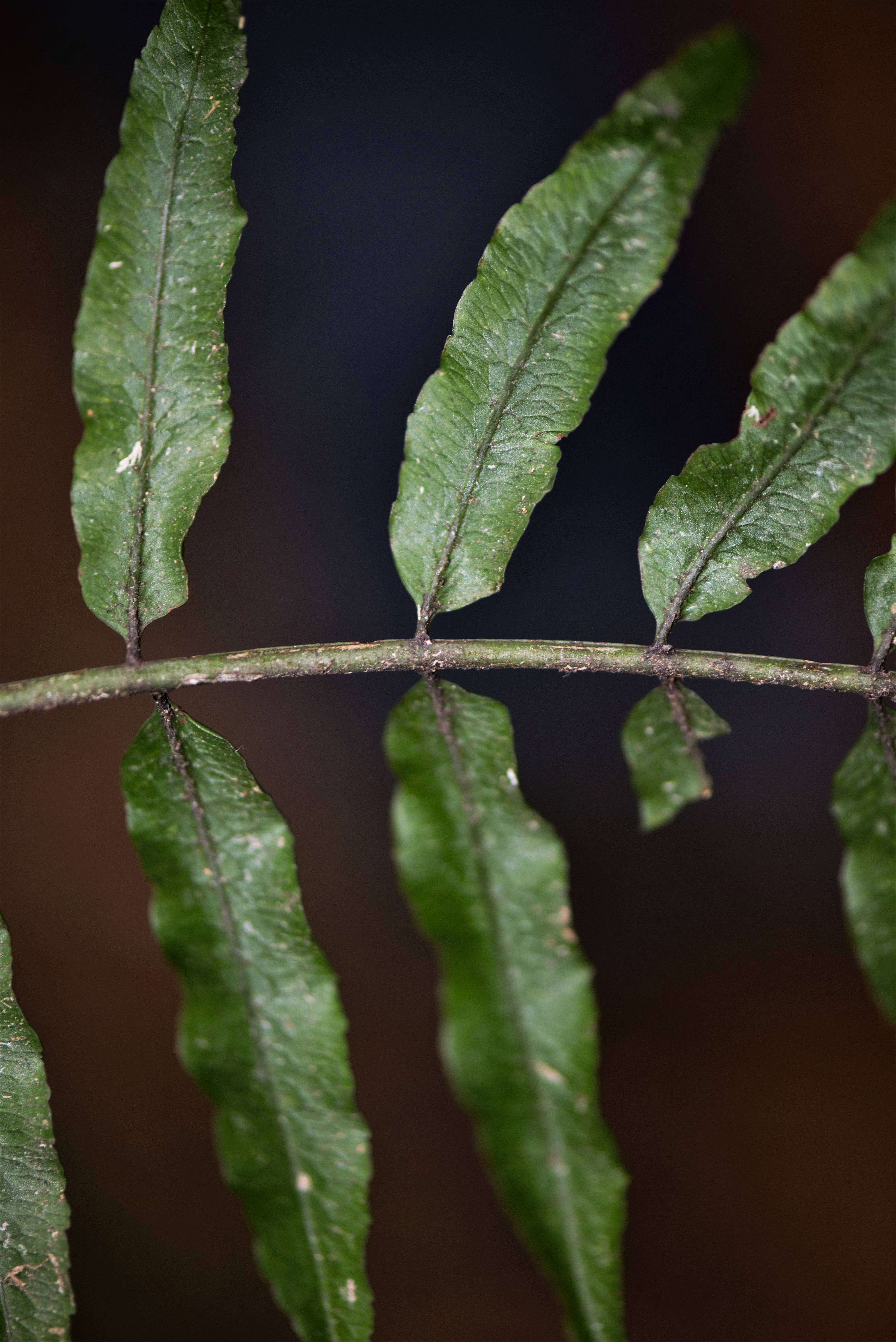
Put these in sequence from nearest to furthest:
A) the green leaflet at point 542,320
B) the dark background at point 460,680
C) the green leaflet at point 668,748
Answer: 1. the green leaflet at point 542,320
2. the green leaflet at point 668,748
3. the dark background at point 460,680

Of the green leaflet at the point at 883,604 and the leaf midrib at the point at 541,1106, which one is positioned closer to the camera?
the leaf midrib at the point at 541,1106

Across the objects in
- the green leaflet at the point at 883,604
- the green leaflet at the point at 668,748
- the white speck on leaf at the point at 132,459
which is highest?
the white speck on leaf at the point at 132,459

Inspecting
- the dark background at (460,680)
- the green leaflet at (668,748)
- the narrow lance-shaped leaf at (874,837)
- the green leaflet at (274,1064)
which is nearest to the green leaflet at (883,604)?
the narrow lance-shaped leaf at (874,837)

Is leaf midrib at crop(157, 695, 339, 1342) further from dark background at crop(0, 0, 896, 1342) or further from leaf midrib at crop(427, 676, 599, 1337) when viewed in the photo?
dark background at crop(0, 0, 896, 1342)

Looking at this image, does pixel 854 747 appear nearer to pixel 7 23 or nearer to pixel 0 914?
pixel 0 914

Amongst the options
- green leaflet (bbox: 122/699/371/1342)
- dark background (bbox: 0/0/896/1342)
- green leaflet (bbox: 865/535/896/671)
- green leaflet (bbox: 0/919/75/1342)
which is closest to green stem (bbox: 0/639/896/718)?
green leaflet (bbox: 865/535/896/671)

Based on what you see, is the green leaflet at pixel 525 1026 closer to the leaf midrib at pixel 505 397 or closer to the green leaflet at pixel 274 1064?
the green leaflet at pixel 274 1064

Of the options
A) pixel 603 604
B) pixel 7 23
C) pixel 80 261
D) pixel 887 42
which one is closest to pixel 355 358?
pixel 80 261
